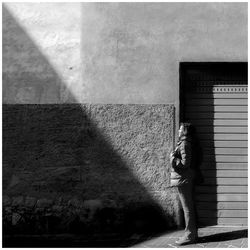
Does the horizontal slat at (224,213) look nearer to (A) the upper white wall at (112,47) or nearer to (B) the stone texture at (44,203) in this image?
(A) the upper white wall at (112,47)

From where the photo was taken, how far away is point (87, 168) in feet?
28.1

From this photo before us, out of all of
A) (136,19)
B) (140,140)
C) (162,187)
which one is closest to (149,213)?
(162,187)

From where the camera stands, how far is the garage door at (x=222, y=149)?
8.61m

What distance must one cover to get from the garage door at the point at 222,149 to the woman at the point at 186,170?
145 cm

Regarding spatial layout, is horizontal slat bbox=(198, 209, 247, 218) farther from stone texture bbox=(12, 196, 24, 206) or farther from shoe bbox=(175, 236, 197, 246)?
stone texture bbox=(12, 196, 24, 206)

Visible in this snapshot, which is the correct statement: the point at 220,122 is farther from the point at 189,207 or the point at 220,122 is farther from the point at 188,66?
the point at 189,207

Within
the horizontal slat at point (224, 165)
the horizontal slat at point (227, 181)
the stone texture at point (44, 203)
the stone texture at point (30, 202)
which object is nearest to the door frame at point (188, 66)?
the horizontal slat at point (224, 165)

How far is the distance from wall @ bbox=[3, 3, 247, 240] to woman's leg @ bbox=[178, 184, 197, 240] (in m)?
1.20

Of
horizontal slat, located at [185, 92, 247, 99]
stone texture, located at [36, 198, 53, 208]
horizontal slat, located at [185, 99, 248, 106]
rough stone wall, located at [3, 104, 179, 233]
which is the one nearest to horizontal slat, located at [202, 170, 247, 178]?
rough stone wall, located at [3, 104, 179, 233]

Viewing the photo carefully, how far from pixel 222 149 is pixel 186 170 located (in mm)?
1736

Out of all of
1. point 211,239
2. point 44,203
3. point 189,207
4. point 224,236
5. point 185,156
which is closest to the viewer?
point 185,156

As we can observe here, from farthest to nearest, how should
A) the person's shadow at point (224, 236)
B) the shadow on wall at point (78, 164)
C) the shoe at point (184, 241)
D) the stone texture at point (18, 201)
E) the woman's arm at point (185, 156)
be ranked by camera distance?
the stone texture at point (18, 201) < the shadow on wall at point (78, 164) < the person's shadow at point (224, 236) < the shoe at point (184, 241) < the woman's arm at point (185, 156)

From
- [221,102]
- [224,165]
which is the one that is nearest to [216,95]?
[221,102]

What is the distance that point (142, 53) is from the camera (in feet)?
28.3
